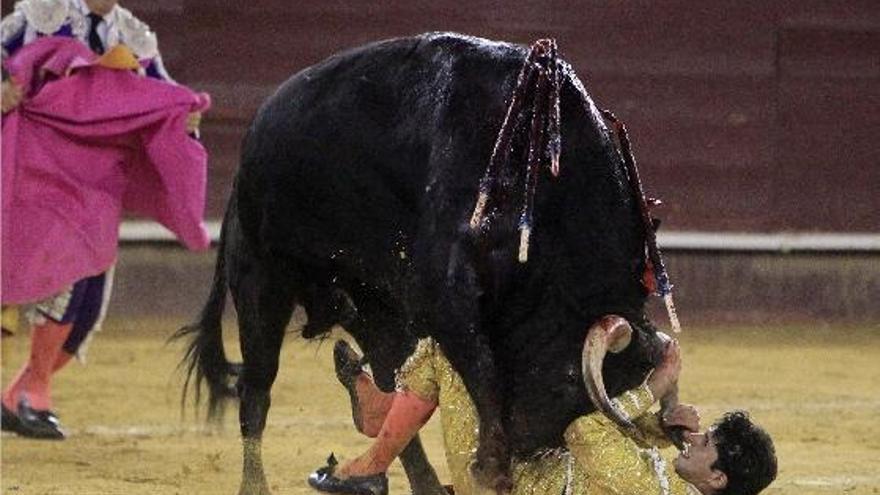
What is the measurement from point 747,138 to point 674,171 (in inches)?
12.9

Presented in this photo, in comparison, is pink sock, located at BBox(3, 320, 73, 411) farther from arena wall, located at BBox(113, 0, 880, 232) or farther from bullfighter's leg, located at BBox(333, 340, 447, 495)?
arena wall, located at BBox(113, 0, 880, 232)

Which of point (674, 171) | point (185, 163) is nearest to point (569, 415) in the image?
point (185, 163)

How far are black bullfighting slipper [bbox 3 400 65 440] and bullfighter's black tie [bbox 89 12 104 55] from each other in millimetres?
1037

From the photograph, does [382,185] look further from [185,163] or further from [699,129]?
[699,129]

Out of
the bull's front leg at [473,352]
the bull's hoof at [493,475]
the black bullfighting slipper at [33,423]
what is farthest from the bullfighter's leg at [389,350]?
the black bullfighting slipper at [33,423]

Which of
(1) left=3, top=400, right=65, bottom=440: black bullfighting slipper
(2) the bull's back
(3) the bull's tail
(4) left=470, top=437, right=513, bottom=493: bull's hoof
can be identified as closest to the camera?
(4) left=470, top=437, right=513, bottom=493: bull's hoof

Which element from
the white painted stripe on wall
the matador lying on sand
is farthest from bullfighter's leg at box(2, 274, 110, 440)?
the white painted stripe on wall

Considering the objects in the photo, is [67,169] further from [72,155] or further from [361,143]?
[361,143]

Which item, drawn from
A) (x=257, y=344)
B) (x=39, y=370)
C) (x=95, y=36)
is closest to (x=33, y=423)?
(x=39, y=370)

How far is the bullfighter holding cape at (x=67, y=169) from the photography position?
579 cm

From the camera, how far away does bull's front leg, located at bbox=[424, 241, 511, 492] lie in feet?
11.7

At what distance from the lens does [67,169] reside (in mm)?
5859

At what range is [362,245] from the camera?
4.15 meters

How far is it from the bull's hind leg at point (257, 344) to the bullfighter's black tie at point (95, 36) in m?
1.54
